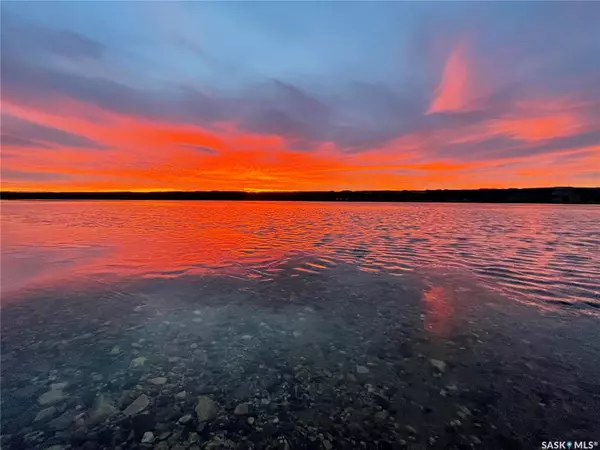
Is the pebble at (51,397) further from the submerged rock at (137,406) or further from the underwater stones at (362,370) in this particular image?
the underwater stones at (362,370)

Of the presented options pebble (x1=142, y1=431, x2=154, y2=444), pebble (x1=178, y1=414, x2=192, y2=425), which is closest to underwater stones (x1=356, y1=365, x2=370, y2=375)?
pebble (x1=178, y1=414, x2=192, y2=425)

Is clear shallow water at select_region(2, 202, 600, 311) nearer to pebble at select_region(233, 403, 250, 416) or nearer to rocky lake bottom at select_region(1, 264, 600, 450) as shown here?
rocky lake bottom at select_region(1, 264, 600, 450)

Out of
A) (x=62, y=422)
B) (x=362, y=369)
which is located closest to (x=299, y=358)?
(x=362, y=369)

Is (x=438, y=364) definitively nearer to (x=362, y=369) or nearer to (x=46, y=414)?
(x=362, y=369)

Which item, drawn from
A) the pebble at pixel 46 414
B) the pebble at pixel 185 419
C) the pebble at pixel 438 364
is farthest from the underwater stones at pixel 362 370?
the pebble at pixel 46 414

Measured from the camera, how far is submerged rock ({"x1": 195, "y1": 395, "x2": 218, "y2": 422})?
4.79m

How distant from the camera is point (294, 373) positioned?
19.8ft

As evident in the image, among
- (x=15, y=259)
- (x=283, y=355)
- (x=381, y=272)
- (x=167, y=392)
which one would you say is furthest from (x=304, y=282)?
(x=15, y=259)

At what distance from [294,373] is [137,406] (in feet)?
9.31

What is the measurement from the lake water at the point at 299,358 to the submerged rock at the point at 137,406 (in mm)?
34

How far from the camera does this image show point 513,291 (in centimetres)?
1091

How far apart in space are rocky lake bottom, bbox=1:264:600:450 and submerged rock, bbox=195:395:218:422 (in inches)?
0.8

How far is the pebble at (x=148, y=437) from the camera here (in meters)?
4.29

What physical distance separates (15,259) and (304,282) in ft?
51.8
